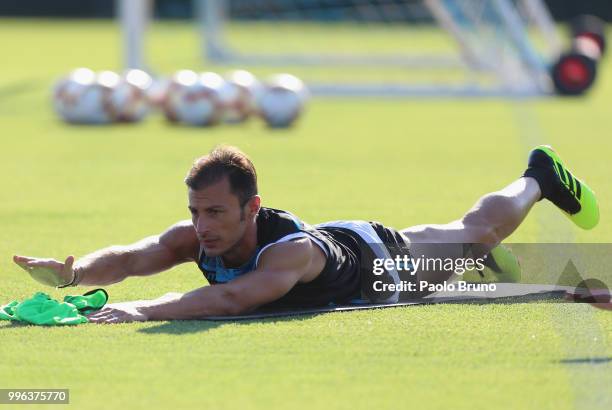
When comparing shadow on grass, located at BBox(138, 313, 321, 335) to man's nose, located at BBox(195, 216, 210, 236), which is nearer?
shadow on grass, located at BBox(138, 313, 321, 335)

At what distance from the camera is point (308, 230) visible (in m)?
6.66

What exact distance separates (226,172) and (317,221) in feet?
12.2

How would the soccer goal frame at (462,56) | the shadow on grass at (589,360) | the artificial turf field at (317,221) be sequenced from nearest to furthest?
the artificial turf field at (317,221) → the shadow on grass at (589,360) → the soccer goal frame at (462,56)

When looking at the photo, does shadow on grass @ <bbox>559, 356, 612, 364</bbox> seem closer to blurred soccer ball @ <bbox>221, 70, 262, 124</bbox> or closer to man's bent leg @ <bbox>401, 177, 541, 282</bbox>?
man's bent leg @ <bbox>401, 177, 541, 282</bbox>

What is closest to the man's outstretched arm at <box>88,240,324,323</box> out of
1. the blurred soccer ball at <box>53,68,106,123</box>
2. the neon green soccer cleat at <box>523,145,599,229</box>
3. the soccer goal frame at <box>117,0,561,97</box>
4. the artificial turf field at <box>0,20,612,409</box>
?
the artificial turf field at <box>0,20,612,409</box>

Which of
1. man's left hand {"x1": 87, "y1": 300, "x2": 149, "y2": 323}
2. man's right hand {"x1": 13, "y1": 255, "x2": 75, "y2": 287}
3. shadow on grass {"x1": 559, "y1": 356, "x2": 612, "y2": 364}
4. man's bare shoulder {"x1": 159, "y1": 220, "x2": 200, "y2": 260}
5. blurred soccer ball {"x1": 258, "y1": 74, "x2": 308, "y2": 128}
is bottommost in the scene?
shadow on grass {"x1": 559, "y1": 356, "x2": 612, "y2": 364}

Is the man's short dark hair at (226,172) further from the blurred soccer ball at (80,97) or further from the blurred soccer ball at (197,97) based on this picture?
the blurred soccer ball at (80,97)

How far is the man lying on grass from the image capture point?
250 inches

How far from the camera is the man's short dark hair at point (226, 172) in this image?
6.34 m

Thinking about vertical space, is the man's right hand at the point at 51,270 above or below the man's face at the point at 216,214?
below

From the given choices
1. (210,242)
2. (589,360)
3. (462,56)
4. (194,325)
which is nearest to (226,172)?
(210,242)

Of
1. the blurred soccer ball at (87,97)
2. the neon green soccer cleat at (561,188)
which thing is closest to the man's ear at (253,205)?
the neon green soccer cleat at (561,188)

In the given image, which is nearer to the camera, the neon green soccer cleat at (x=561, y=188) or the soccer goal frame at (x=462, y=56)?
the neon green soccer cleat at (x=561, y=188)

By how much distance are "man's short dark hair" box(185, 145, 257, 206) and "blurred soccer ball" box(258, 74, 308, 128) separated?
11.3 metres
